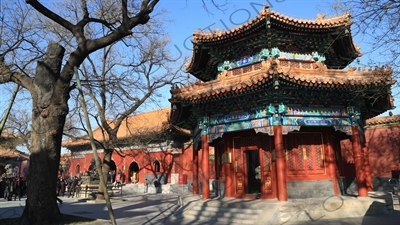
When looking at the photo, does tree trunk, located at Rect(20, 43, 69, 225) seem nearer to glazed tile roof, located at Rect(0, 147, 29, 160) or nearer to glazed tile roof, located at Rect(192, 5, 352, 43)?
glazed tile roof, located at Rect(192, 5, 352, 43)

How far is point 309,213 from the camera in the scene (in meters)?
8.66

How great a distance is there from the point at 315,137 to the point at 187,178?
1140 cm

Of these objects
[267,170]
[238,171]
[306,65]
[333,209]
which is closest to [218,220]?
[238,171]

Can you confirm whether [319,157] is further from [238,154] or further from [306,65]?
[306,65]

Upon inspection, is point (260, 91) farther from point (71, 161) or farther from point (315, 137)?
point (71, 161)

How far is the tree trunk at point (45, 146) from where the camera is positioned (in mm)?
7023

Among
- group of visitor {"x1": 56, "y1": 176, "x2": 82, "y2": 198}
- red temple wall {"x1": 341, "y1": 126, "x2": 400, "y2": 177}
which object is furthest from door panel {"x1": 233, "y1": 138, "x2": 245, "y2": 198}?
group of visitor {"x1": 56, "y1": 176, "x2": 82, "y2": 198}

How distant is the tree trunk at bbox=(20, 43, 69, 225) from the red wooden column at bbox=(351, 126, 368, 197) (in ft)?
27.1

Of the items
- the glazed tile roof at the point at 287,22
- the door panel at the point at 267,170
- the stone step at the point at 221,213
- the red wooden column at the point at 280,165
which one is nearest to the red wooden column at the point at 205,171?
the stone step at the point at 221,213

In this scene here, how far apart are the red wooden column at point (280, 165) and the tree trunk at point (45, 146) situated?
18.7 feet

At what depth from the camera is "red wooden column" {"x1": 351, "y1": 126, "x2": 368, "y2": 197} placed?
966 cm

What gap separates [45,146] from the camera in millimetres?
7164

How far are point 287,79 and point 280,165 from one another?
244 centimetres

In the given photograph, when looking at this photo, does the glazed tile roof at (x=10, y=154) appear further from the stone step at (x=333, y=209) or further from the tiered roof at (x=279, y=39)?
the stone step at (x=333, y=209)
